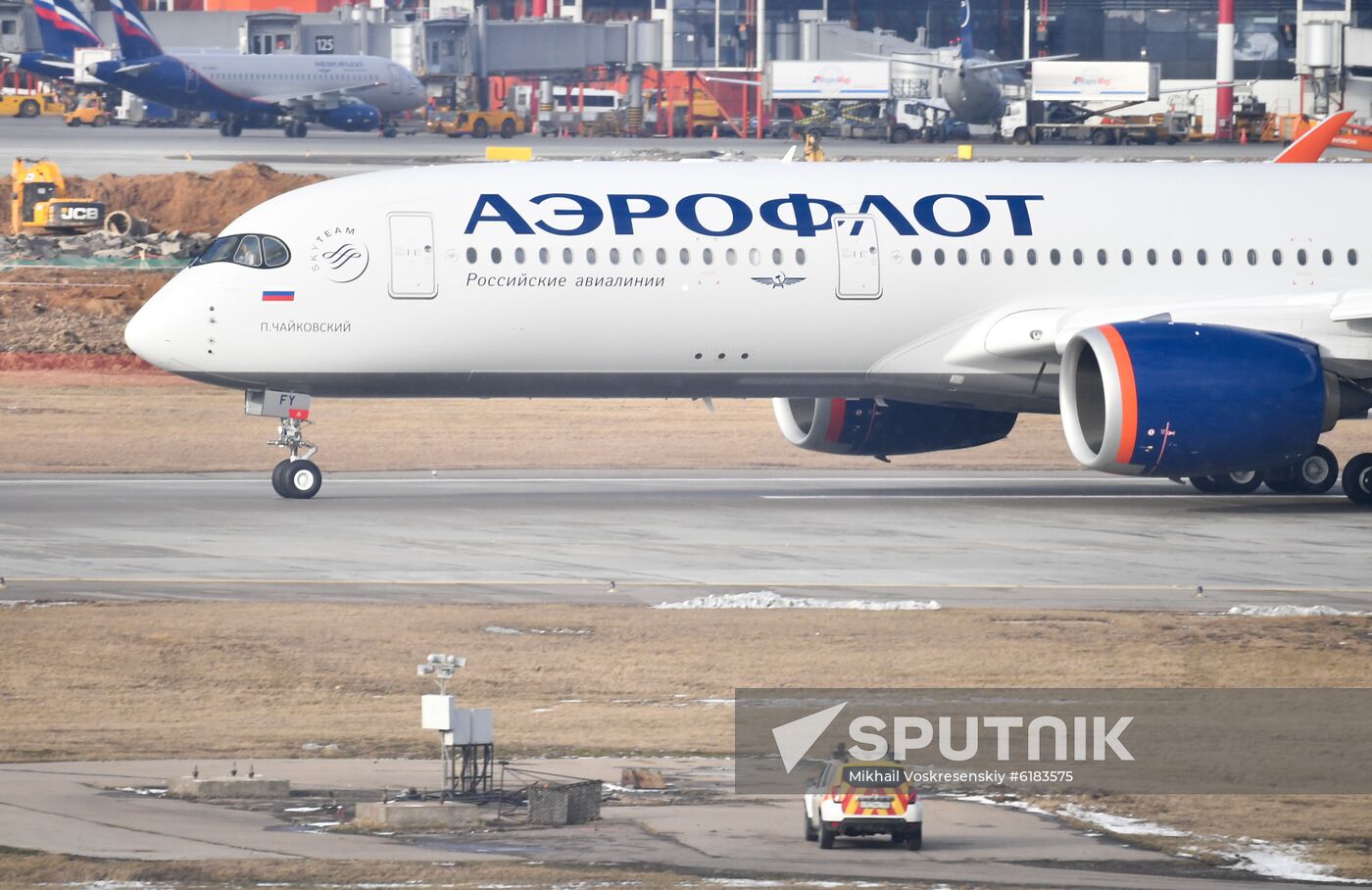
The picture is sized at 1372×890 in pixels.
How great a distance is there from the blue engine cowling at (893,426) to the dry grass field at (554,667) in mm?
10425

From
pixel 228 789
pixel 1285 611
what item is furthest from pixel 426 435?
pixel 228 789

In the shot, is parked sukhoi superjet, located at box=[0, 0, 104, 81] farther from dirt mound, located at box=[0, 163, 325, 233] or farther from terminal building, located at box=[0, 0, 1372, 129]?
dirt mound, located at box=[0, 163, 325, 233]

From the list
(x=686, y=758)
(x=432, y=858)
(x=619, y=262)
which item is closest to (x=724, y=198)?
(x=619, y=262)

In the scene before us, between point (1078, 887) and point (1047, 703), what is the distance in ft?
18.1

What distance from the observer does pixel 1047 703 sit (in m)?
17.7

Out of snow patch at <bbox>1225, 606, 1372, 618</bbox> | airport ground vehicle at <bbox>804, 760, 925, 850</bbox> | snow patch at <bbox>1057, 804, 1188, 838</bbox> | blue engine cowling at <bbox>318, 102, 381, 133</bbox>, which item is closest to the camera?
airport ground vehicle at <bbox>804, 760, 925, 850</bbox>

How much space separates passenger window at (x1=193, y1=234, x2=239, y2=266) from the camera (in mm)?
29391

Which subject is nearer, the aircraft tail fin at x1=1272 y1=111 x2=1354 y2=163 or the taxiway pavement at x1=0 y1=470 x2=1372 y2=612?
the taxiway pavement at x1=0 y1=470 x2=1372 y2=612

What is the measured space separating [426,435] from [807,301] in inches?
436

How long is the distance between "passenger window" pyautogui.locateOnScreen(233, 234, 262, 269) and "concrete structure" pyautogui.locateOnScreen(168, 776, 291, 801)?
610 inches

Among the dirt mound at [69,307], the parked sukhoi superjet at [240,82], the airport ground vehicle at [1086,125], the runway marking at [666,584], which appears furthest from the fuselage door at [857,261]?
the parked sukhoi superjet at [240,82]

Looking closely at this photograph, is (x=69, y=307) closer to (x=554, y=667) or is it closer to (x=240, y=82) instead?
(x=554, y=667)

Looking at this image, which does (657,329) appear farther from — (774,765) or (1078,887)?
(1078,887)

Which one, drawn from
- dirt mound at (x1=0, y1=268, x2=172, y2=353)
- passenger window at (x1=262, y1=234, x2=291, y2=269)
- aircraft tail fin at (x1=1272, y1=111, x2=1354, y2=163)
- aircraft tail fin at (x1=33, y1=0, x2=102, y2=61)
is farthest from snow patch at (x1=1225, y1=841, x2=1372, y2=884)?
aircraft tail fin at (x1=33, y1=0, x2=102, y2=61)
